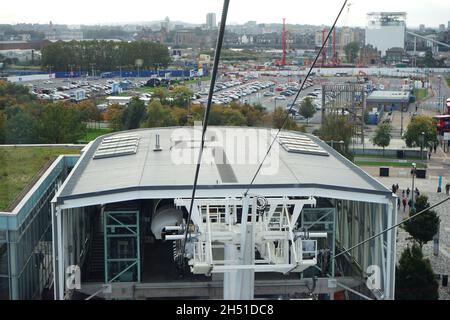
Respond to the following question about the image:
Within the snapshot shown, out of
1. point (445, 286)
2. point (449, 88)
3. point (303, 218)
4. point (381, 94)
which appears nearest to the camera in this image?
point (303, 218)

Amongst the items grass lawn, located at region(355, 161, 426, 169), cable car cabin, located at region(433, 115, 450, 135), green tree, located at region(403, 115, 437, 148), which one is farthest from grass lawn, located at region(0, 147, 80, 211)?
cable car cabin, located at region(433, 115, 450, 135)

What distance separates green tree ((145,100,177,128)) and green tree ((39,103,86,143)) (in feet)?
3.98

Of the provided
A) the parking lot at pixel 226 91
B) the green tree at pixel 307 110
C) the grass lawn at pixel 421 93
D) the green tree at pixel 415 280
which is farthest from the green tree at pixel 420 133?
the grass lawn at pixel 421 93

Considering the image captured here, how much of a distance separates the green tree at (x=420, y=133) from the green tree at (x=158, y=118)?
2.84 metres

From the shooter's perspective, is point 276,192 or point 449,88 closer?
point 276,192

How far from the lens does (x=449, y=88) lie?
16562mm

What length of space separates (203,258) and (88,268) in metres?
1.72

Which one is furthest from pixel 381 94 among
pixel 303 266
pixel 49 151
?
pixel 303 266

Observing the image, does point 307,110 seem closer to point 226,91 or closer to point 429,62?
point 226,91

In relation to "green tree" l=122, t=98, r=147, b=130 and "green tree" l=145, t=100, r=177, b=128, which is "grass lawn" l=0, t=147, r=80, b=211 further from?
"green tree" l=122, t=98, r=147, b=130

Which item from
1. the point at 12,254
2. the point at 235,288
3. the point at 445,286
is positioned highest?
the point at 235,288

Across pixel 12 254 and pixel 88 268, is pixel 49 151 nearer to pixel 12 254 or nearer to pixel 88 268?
pixel 88 268

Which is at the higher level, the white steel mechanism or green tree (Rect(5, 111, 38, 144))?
the white steel mechanism

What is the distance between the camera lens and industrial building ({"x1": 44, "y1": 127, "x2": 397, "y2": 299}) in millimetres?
2773
